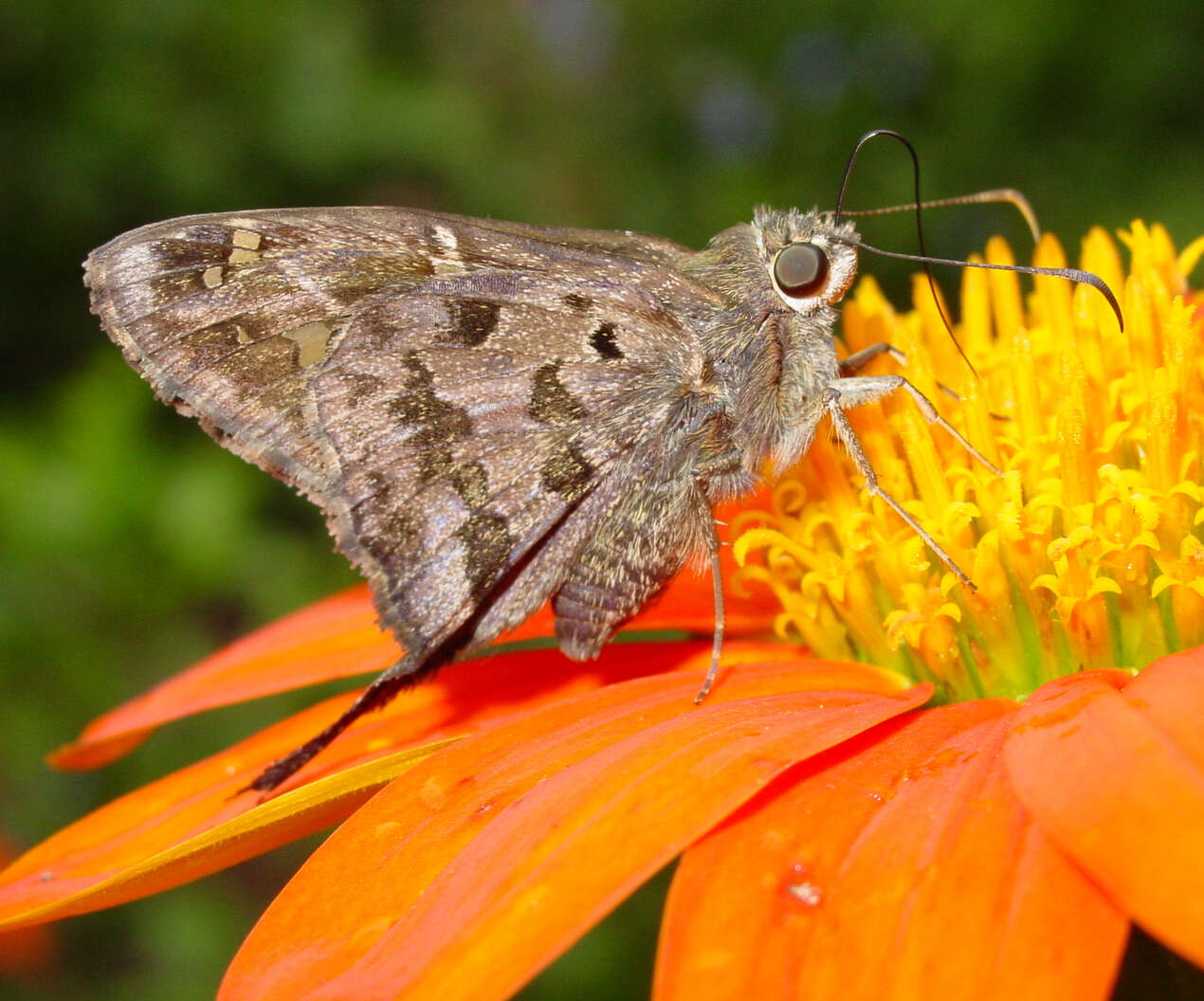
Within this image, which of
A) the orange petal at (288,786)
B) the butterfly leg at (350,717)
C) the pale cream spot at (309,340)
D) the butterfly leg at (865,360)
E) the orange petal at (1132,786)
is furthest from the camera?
the butterfly leg at (865,360)

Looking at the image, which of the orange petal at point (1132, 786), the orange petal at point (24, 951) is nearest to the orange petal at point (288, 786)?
the orange petal at point (1132, 786)

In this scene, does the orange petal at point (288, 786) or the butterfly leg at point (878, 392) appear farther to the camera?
the butterfly leg at point (878, 392)

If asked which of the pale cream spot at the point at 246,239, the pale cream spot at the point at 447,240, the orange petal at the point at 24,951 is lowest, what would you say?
the orange petal at the point at 24,951

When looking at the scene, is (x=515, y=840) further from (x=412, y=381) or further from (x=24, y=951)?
(x=24, y=951)

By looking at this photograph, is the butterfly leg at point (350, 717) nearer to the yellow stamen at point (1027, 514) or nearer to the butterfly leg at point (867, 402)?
the yellow stamen at point (1027, 514)

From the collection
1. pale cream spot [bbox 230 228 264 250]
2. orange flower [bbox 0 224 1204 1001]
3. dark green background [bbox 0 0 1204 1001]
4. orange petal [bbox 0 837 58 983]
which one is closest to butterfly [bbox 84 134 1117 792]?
pale cream spot [bbox 230 228 264 250]

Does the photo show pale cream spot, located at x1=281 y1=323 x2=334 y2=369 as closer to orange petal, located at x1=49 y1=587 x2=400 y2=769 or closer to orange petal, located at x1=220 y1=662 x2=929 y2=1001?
orange petal, located at x1=49 y1=587 x2=400 y2=769

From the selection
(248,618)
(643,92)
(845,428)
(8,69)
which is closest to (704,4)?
(643,92)
